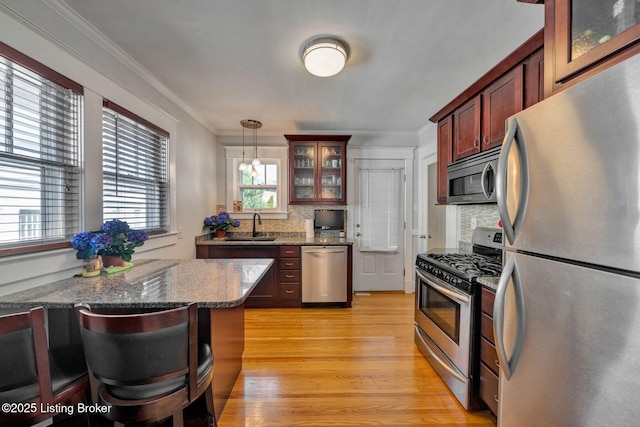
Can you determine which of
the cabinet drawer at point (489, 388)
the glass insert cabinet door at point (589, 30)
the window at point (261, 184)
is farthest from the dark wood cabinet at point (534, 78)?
the window at point (261, 184)

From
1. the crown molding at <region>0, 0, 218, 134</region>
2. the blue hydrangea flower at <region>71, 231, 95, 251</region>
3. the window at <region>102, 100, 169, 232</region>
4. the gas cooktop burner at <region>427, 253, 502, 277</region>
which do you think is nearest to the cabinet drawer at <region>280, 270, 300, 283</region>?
the window at <region>102, 100, 169, 232</region>

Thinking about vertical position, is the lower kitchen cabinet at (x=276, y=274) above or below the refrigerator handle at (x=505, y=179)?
below

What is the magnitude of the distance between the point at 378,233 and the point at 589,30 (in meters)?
3.36

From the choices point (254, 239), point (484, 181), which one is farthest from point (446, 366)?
point (254, 239)

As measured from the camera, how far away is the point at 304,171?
3.94 metres

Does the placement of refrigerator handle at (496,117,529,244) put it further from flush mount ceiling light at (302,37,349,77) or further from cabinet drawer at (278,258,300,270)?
cabinet drawer at (278,258,300,270)

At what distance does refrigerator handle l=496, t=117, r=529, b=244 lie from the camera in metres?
0.96

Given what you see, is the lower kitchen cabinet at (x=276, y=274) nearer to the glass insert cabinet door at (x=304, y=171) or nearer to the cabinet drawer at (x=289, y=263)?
the cabinet drawer at (x=289, y=263)

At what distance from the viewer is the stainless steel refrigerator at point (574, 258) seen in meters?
0.65

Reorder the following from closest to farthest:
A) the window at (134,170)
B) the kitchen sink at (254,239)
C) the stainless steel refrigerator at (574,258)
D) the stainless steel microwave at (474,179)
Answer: the stainless steel refrigerator at (574,258) → the stainless steel microwave at (474,179) → the window at (134,170) → the kitchen sink at (254,239)

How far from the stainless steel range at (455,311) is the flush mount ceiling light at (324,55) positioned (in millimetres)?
1681

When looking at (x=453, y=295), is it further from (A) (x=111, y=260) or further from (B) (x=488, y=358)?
(A) (x=111, y=260)

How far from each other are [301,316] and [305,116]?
8.54ft

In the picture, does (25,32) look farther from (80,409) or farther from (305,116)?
(305,116)
